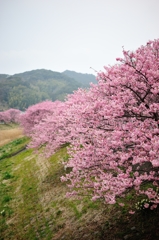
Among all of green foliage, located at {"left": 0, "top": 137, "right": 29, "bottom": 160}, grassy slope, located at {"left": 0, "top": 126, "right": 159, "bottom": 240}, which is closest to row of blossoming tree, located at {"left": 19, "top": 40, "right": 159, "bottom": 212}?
grassy slope, located at {"left": 0, "top": 126, "right": 159, "bottom": 240}

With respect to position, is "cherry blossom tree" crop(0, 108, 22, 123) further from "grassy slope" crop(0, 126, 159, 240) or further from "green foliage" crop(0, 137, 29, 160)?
"grassy slope" crop(0, 126, 159, 240)

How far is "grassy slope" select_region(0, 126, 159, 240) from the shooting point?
669 centimetres

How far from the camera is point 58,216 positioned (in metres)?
9.34

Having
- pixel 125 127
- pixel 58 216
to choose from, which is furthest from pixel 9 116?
pixel 125 127

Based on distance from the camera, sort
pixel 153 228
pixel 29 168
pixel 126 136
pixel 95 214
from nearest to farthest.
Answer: pixel 126 136 < pixel 153 228 < pixel 95 214 < pixel 29 168

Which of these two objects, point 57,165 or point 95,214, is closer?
point 95,214

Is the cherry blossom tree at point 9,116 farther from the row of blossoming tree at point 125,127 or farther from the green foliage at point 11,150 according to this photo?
the row of blossoming tree at point 125,127

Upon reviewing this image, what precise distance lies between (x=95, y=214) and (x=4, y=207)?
6.58 m

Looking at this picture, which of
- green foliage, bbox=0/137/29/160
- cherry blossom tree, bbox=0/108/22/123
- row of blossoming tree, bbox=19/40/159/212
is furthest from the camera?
cherry blossom tree, bbox=0/108/22/123

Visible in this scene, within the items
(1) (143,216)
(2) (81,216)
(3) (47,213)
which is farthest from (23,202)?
(1) (143,216)

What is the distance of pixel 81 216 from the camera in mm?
8547

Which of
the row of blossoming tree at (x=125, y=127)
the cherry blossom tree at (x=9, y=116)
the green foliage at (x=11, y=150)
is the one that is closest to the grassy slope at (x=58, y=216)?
the row of blossoming tree at (x=125, y=127)

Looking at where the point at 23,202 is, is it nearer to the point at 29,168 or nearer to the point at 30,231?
the point at 30,231

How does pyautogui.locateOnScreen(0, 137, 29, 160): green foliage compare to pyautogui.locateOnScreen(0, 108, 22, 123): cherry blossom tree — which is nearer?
pyautogui.locateOnScreen(0, 137, 29, 160): green foliage
